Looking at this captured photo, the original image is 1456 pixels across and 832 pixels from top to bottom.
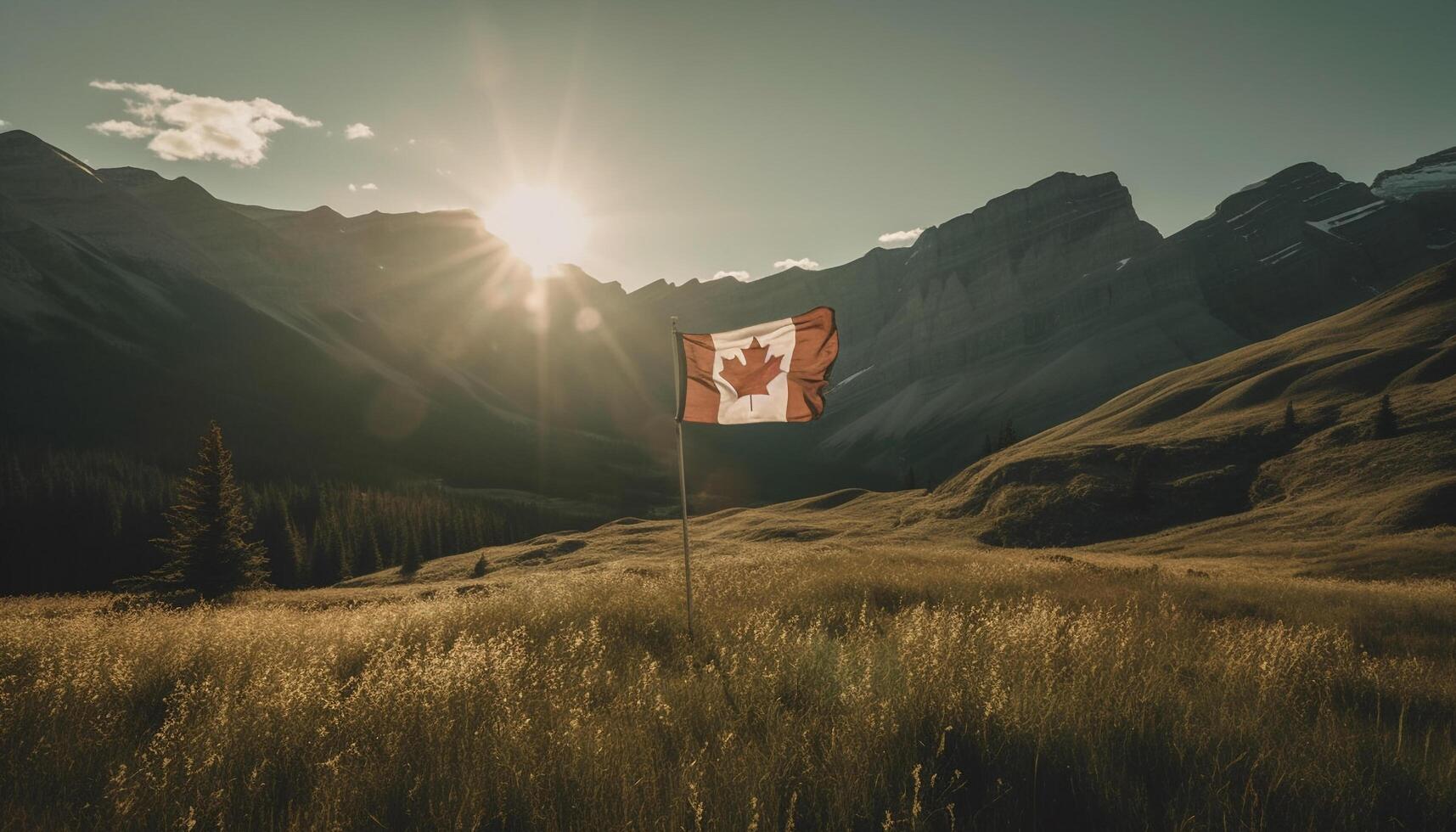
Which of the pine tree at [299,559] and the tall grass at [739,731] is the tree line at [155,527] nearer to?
the pine tree at [299,559]

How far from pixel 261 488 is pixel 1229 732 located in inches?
7517

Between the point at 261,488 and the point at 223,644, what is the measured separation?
183 metres

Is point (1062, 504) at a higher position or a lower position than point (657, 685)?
lower

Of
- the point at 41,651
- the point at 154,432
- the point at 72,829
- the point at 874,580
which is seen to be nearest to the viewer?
the point at 72,829

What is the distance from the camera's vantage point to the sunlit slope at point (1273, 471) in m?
36.3

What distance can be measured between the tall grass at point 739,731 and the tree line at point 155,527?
92.2 metres

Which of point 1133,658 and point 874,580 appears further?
point 874,580

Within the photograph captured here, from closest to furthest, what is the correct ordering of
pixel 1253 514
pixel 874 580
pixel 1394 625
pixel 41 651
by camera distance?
pixel 41 651 < pixel 1394 625 < pixel 874 580 < pixel 1253 514

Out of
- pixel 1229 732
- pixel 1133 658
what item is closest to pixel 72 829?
pixel 1229 732

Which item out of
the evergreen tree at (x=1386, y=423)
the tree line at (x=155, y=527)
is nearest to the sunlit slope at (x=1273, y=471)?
the evergreen tree at (x=1386, y=423)

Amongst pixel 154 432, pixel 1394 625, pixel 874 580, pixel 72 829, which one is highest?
pixel 154 432

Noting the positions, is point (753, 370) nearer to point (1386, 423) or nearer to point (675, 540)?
point (675, 540)

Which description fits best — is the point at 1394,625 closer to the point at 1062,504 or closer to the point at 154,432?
the point at 1062,504

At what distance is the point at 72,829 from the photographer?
350 centimetres
